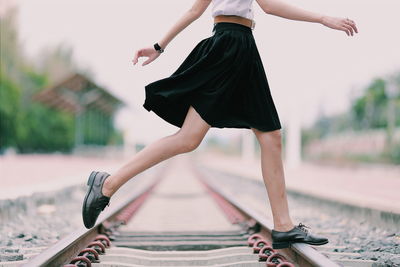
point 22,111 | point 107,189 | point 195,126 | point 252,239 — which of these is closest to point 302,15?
point 195,126

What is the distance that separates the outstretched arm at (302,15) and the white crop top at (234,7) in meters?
0.07

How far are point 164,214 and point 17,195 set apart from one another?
5.86ft

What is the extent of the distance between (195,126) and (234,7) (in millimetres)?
618

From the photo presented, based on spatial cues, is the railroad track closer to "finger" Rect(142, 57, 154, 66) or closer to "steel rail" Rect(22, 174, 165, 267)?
"steel rail" Rect(22, 174, 165, 267)

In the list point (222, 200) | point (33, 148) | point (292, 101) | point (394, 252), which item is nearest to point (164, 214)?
point (222, 200)

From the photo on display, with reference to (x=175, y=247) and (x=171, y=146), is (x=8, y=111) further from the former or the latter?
(x=171, y=146)

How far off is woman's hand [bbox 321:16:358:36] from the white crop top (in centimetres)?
39

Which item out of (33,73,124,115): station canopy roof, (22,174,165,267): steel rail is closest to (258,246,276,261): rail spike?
(22,174,165,267): steel rail

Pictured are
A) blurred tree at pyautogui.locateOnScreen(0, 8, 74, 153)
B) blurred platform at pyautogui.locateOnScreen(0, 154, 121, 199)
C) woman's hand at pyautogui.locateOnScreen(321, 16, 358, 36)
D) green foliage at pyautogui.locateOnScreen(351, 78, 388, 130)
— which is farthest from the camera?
green foliage at pyautogui.locateOnScreen(351, 78, 388, 130)

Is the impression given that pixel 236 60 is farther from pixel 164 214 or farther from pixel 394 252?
pixel 164 214

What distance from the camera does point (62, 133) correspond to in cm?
5056

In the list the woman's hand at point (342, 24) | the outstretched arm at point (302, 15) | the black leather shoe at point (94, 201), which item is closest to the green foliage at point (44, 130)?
the black leather shoe at point (94, 201)

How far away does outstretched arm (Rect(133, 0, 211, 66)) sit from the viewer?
9.02 ft

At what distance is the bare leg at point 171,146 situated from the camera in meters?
2.70
